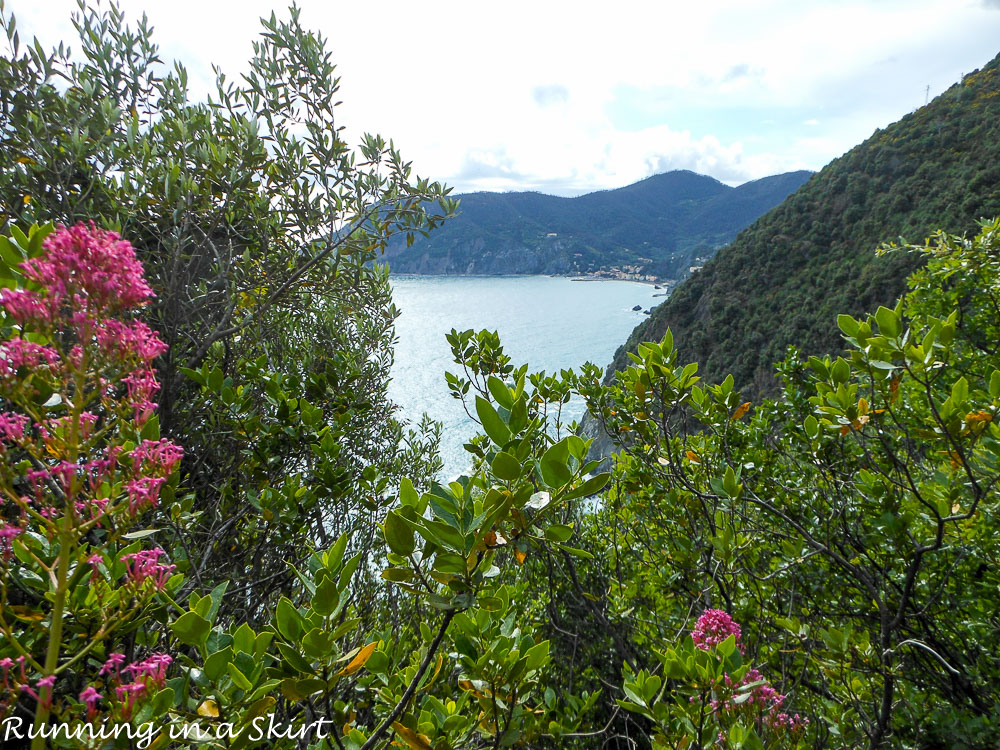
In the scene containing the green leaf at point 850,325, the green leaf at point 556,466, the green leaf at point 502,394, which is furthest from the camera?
the green leaf at point 850,325

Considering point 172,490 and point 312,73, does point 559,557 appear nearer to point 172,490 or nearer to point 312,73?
point 172,490

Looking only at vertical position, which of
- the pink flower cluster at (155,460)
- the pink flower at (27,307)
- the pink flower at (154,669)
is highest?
the pink flower at (27,307)

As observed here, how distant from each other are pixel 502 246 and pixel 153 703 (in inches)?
4566

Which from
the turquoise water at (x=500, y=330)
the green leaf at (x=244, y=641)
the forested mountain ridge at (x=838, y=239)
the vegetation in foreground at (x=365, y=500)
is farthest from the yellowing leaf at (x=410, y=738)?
the forested mountain ridge at (x=838, y=239)

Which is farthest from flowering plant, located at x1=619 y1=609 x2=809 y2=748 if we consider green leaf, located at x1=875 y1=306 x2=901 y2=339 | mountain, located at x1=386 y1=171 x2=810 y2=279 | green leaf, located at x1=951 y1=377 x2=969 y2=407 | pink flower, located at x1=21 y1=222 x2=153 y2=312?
mountain, located at x1=386 y1=171 x2=810 y2=279

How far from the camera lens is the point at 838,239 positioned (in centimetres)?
3897

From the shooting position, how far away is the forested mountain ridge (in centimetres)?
3089

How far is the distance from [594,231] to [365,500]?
14010 cm

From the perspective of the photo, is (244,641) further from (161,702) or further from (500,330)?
(500,330)

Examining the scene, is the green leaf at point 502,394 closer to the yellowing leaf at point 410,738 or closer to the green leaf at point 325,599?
the green leaf at point 325,599

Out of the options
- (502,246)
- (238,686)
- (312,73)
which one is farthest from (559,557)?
(502,246)

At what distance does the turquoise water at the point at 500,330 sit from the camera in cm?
1953

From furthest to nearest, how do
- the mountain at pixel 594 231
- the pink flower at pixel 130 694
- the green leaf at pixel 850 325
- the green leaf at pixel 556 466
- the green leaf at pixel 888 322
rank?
the mountain at pixel 594 231, the green leaf at pixel 850 325, the green leaf at pixel 888 322, the green leaf at pixel 556 466, the pink flower at pixel 130 694

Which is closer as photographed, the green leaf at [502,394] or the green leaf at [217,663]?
the green leaf at [217,663]
